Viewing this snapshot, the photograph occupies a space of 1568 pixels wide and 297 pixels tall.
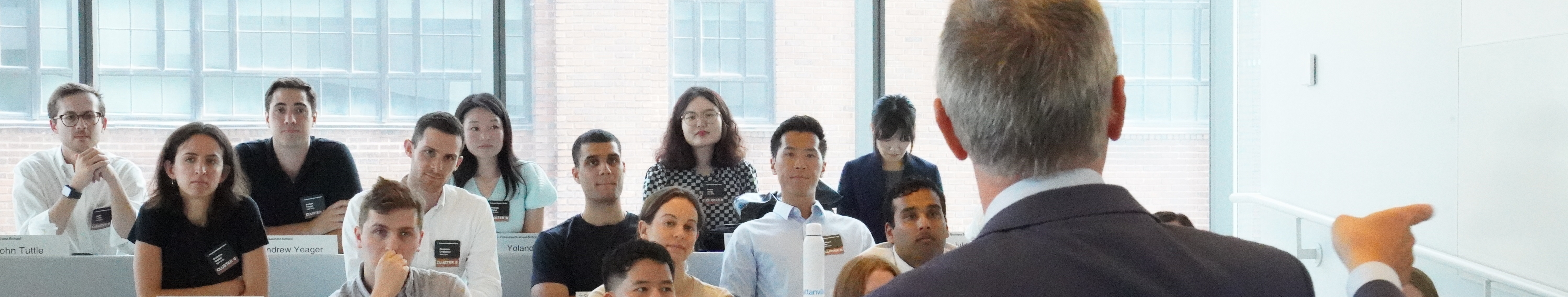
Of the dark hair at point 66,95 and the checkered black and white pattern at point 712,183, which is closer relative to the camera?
the dark hair at point 66,95

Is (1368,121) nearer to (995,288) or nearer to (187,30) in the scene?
(995,288)

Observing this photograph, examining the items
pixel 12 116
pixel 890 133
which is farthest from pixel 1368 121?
pixel 12 116

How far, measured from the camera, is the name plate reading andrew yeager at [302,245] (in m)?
3.53

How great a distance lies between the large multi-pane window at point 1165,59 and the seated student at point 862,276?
6101mm

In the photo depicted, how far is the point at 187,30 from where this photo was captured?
773 cm

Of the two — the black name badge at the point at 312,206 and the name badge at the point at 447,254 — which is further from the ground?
the black name badge at the point at 312,206

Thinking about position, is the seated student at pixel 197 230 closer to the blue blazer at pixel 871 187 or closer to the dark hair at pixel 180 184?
the dark hair at pixel 180 184

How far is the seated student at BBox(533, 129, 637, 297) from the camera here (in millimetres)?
3340

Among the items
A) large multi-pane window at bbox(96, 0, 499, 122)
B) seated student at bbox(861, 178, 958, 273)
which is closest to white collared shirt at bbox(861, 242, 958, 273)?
seated student at bbox(861, 178, 958, 273)

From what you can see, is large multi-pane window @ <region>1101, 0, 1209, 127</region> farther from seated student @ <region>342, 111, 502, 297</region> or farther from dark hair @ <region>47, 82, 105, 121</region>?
dark hair @ <region>47, 82, 105, 121</region>

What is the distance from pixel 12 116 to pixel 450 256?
20.7 ft

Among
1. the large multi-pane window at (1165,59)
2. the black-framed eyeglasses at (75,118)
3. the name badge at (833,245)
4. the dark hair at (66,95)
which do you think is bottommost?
the name badge at (833,245)

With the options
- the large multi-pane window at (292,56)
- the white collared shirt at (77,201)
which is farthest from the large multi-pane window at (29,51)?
the white collared shirt at (77,201)

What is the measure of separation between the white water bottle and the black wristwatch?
3.04 metres
